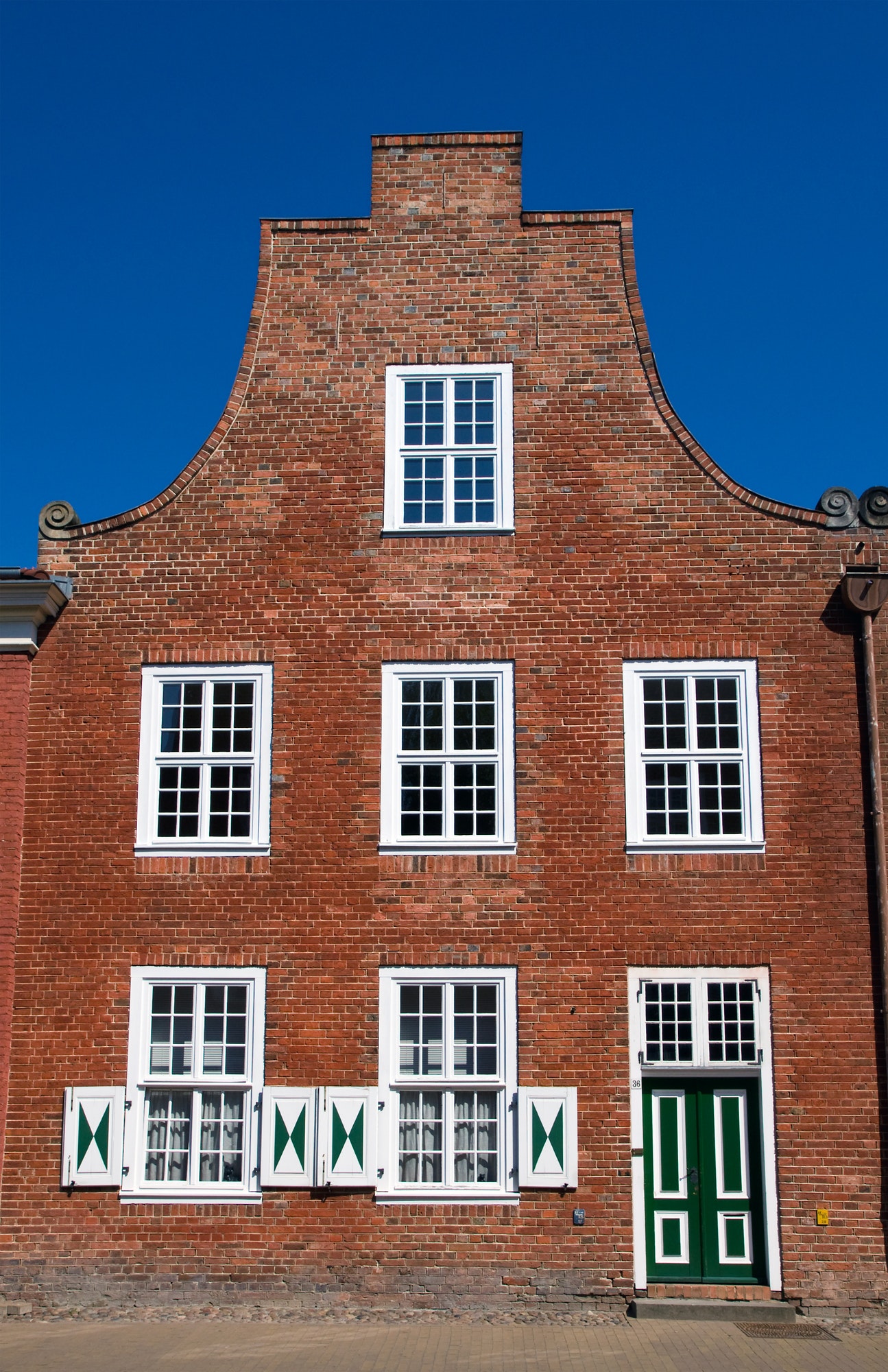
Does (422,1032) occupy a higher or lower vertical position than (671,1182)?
higher

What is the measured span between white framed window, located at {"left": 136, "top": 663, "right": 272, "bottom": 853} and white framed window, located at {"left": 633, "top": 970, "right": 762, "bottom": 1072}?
4334mm

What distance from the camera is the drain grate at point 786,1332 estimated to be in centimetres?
1200

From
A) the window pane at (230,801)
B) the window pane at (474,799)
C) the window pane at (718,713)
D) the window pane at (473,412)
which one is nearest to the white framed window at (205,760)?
the window pane at (230,801)

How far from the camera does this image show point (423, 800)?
13938mm

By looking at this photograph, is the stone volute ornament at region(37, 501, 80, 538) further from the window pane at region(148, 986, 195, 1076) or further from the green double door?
the green double door

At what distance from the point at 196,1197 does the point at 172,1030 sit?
5.45ft

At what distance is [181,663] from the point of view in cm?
1434

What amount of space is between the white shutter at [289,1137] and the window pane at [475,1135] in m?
1.44

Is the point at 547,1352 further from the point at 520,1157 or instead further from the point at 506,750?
the point at 506,750

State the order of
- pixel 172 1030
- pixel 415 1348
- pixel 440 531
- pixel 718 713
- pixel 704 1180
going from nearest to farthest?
1. pixel 415 1348
2. pixel 704 1180
3. pixel 172 1030
4. pixel 718 713
5. pixel 440 531

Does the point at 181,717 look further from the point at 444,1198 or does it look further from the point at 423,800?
the point at 444,1198

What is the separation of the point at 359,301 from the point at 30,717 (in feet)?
19.9

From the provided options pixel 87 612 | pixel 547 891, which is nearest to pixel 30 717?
pixel 87 612

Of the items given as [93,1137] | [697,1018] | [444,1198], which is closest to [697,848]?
[697,1018]
